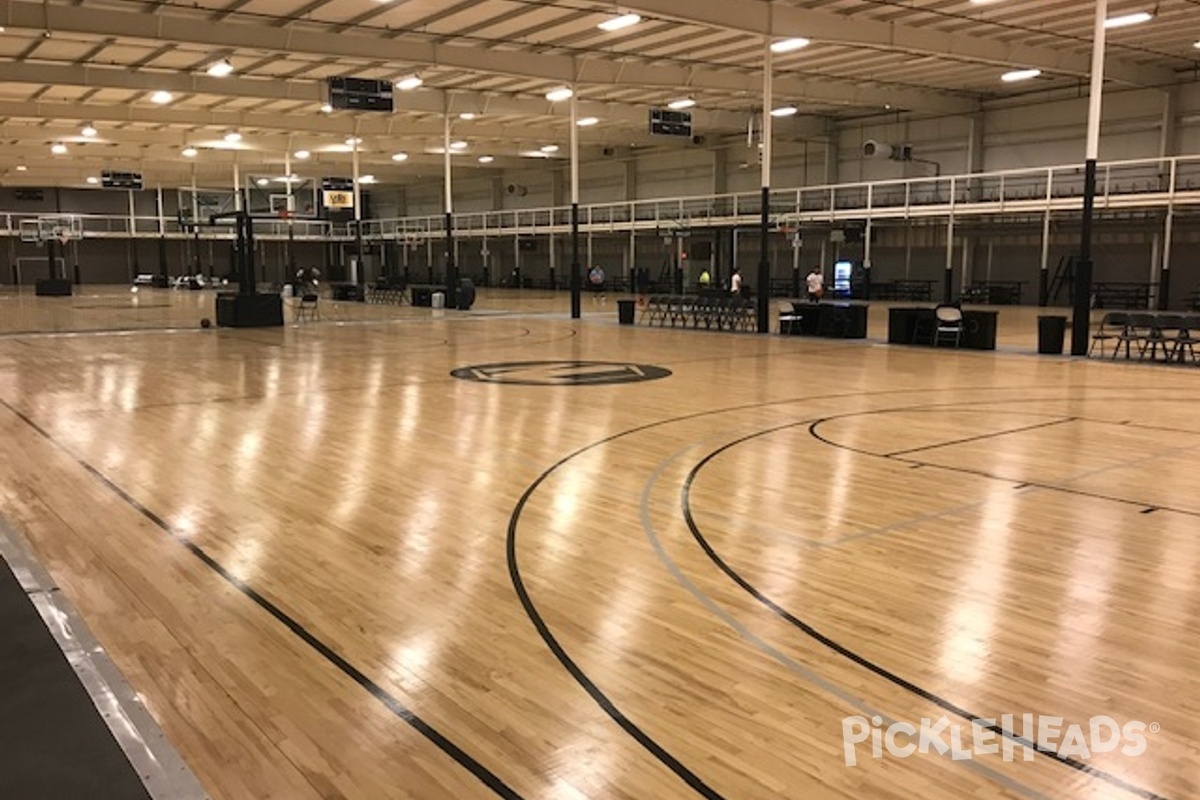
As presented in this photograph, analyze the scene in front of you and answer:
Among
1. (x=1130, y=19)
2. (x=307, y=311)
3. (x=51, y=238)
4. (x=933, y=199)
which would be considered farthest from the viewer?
(x=51, y=238)

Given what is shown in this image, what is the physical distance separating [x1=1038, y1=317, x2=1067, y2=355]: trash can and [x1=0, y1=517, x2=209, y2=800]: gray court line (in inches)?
608

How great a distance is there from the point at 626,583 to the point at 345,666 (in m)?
1.56

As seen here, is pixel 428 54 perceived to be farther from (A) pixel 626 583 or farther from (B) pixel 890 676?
(B) pixel 890 676

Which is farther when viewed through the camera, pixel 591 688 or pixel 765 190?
pixel 765 190

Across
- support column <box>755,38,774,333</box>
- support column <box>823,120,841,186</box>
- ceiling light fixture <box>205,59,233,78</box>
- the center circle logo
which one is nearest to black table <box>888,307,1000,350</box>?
support column <box>755,38,774,333</box>

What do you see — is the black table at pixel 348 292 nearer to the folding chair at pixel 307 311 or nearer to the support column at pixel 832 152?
the folding chair at pixel 307 311

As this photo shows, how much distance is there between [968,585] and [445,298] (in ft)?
89.9

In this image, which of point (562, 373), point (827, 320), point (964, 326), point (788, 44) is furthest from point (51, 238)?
point (964, 326)

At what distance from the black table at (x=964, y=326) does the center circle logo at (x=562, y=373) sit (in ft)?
19.7

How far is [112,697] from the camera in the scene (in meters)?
3.63

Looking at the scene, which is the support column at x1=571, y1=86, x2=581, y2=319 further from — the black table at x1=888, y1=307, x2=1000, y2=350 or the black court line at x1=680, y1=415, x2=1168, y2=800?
the black court line at x1=680, y1=415, x2=1168, y2=800

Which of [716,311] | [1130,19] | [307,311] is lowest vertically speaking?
[307,311]

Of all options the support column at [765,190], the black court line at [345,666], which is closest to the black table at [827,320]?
the support column at [765,190]

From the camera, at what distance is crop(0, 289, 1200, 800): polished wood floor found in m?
3.27
